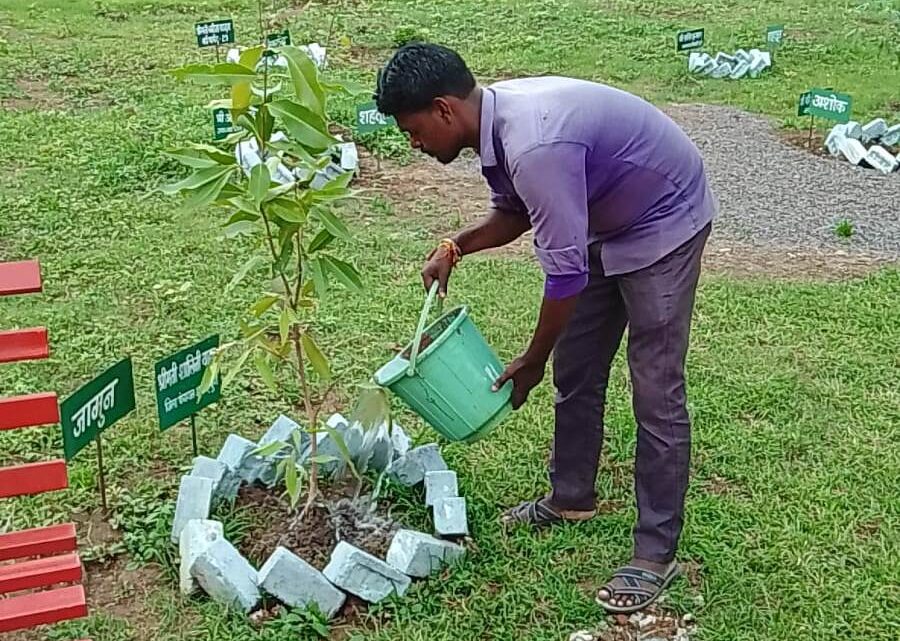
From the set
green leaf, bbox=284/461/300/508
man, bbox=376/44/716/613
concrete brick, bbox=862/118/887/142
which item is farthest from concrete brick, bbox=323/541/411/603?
concrete brick, bbox=862/118/887/142

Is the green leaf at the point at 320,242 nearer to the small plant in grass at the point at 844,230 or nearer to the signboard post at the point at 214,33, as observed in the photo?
the small plant in grass at the point at 844,230

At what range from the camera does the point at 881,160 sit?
7.14 m

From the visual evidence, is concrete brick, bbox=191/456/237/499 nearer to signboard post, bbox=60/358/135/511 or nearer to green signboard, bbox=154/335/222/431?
green signboard, bbox=154/335/222/431

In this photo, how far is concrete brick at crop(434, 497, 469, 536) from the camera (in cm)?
306

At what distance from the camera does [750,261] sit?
5.49 m

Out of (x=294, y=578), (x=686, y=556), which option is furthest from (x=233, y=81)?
(x=686, y=556)

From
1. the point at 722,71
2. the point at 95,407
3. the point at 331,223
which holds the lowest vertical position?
the point at 722,71

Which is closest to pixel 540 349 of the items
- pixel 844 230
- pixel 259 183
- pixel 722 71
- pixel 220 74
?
pixel 259 183

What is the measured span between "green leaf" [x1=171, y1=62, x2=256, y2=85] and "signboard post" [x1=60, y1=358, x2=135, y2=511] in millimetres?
897

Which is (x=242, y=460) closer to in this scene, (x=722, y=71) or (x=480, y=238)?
(x=480, y=238)

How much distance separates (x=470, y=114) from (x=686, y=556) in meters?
1.43

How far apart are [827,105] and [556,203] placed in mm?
5481

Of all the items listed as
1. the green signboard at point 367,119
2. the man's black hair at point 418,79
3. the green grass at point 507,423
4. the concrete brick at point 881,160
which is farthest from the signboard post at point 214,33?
the man's black hair at point 418,79

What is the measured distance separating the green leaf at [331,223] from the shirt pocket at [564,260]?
54cm
